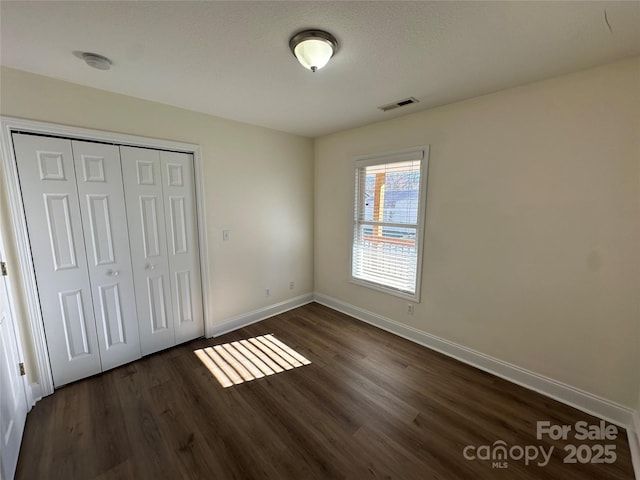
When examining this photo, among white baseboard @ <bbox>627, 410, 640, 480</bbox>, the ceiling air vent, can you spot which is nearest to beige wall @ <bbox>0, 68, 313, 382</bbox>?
the ceiling air vent

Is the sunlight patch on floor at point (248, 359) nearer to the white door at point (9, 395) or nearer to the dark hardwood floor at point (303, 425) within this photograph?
the dark hardwood floor at point (303, 425)

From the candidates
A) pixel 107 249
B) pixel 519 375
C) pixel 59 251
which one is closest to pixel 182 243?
pixel 107 249

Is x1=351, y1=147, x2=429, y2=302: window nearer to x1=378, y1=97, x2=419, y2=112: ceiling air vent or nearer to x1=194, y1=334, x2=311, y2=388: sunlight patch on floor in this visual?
x1=378, y1=97, x2=419, y2=112: ceiling air vent

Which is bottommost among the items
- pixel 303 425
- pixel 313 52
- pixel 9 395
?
pixel 303 425

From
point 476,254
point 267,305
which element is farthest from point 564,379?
point 267,305

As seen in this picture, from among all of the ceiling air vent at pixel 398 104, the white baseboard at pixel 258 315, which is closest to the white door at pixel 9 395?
the white baseboard at pixel 258 315

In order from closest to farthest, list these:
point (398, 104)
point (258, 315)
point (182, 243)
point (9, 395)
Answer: point (9, 395) → point (398, 104) → point (182, 243) → point (258, 315)

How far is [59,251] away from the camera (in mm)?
2107

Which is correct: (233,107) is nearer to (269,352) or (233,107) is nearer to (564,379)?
(269,352)

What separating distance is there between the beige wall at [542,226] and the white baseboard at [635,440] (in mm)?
117

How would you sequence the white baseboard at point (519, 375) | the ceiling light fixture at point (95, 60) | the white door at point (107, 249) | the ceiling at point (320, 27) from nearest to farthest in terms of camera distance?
the ceiling at point (320, 27) < the ceiling light fixture at point (95, 60) < the white baseboard at point (519, 375) < the white door at point (107, 249)

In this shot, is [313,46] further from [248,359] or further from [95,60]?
[248,359]

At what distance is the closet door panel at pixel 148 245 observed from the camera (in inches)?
94.7

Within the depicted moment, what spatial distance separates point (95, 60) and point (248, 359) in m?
2.66
